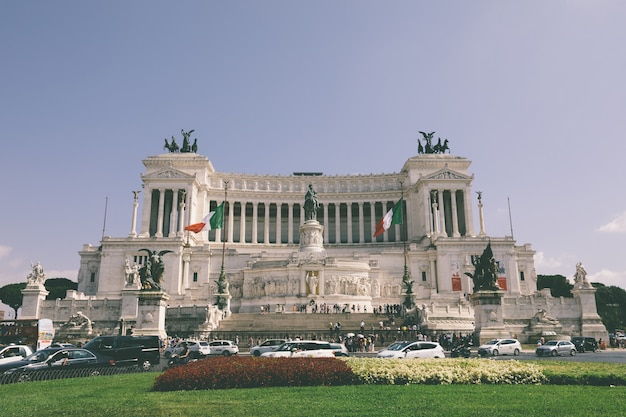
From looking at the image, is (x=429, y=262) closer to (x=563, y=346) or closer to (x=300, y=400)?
(x=563, y=346)

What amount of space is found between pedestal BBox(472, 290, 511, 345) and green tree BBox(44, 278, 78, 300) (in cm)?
7512

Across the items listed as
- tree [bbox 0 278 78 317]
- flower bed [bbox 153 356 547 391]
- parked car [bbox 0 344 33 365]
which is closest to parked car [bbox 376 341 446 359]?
flower bed [bbox 153 356 547 391]

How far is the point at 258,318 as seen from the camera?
48781 millimetres

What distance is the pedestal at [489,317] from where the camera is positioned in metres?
34.7

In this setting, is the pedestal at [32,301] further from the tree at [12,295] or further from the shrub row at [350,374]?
the tree at [12,295]

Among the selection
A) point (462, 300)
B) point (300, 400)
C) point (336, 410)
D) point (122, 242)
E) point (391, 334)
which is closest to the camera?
point (336, 410)

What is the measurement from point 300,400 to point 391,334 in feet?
94.5

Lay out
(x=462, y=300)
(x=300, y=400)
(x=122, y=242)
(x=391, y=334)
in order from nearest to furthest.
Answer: (x=300, y=400) → (x=391, y=334) → (x=462, y=300) → (x=122, y=242)

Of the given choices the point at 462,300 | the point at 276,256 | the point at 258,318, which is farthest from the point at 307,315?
the point at 276,256

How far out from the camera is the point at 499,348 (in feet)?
102

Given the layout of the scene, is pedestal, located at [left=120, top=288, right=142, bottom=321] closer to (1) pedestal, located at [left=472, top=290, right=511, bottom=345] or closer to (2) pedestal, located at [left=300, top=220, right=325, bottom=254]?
(2) pedestal, located at [left=300, top=220, right=325, bottom=254]

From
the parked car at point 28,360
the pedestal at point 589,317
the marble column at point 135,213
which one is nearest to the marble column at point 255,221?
the marble column at point 135,213

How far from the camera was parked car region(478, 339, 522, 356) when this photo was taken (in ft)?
99.3

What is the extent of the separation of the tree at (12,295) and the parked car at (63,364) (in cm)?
8236
